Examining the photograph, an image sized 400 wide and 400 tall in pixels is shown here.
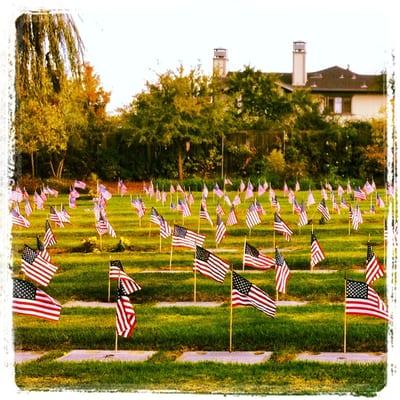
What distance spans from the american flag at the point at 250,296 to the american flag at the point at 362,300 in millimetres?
764

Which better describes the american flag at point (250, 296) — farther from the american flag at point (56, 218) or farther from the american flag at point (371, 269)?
the american flag at point (56, 218)

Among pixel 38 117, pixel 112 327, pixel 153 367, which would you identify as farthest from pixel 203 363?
pixel 38 117

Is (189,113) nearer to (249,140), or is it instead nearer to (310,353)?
(249,140)

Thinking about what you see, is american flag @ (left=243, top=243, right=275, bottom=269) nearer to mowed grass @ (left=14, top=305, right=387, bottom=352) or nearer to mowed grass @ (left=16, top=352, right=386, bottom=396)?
mowed grass @ (left=14, top=305, right=387, bottom=352)

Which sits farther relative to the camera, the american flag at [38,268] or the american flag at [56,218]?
the american flag at [56,218]

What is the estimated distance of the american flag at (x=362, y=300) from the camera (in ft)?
26.8

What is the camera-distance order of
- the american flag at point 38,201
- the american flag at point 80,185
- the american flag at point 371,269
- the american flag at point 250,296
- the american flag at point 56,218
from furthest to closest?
the american flag at point 80,185 < the american flag at point 38,201 < the american flag at point 56,218 < the american flag at point 371,269 < the american flag at point 250,296

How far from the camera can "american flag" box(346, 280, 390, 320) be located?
26.8 feet

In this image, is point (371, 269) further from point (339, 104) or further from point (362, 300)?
point (339, 104)

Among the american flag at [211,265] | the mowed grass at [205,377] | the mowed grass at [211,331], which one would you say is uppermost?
the american flag at [211,265]

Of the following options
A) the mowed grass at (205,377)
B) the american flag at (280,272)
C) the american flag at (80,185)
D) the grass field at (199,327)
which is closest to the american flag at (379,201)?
the grass field at (199,327)

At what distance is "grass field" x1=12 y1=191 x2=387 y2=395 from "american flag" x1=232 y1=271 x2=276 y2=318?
19.1 inches

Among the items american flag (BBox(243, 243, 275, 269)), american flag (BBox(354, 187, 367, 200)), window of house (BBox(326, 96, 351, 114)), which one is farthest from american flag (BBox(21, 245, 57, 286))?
american flag (BBox(354, 187, 367, 200))

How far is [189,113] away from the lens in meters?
23.7
